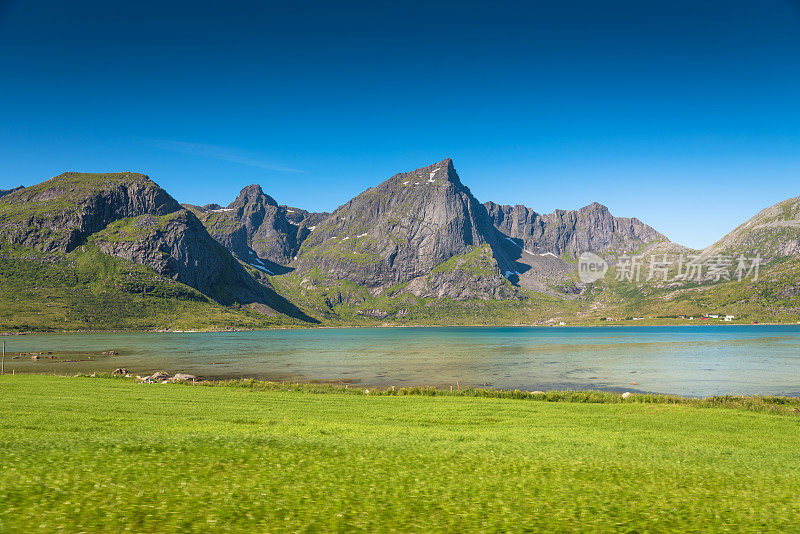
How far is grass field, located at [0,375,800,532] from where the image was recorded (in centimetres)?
805

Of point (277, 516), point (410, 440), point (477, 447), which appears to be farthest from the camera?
point (410, 440)

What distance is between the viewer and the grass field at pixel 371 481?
26.4 ft

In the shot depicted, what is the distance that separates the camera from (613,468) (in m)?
13.2

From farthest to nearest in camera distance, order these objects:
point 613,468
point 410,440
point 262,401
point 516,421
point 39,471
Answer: point 262,401, point 516,421, point 410,440, point 613,468, point 39,471

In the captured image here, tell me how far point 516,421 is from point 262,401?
72.8 ft

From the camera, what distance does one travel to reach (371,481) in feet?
34.7

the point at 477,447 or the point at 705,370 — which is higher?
the point at 477,447

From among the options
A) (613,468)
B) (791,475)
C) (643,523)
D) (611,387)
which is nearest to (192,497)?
(643,523)

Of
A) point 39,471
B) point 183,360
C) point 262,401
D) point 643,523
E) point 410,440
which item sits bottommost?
point 183,360

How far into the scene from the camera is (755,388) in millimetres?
59906

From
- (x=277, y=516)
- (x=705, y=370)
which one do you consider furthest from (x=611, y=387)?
(x=277, y=516)

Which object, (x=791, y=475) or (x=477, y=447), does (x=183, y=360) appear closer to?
(x=477, y=447)

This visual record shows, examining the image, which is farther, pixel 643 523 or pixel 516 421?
pixel 516 421

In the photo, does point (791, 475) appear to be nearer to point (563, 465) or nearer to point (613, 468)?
point (613, 468)
